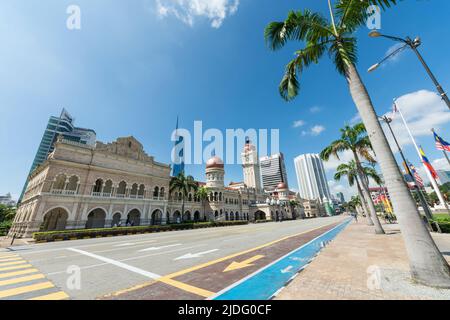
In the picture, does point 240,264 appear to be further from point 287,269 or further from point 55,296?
point 55,296

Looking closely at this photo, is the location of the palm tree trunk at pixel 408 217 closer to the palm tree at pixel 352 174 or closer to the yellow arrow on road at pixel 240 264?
the yellow arrow on road at pixel 240 264

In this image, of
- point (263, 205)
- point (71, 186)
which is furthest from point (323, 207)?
point (71, 186)

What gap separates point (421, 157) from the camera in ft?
48.4

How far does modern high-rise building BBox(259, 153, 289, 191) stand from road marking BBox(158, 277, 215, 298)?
400 feet

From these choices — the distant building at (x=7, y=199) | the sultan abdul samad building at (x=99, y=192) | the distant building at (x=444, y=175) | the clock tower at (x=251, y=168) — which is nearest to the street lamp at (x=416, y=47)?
the sultan abdul samad building at (x=99, y=192)

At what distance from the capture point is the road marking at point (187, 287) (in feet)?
15.3

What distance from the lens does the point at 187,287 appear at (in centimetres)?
516

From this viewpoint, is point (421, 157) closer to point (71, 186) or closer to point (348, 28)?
point (348, 28)

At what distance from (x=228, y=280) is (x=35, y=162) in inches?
5540

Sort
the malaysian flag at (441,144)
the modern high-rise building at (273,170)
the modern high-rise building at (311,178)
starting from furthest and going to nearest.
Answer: the modern high-rise building at (311,178)
the modern high-rise building at (273,170)
the malaysian flag at (441,144)

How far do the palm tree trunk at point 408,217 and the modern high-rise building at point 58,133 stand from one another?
127 meters

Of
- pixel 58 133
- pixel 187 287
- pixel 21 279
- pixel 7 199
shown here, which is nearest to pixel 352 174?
pixel 187 287

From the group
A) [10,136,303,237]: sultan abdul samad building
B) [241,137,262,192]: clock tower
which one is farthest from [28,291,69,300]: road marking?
[241,137,262,192]: clock tower

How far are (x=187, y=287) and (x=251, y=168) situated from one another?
80.9 m
